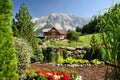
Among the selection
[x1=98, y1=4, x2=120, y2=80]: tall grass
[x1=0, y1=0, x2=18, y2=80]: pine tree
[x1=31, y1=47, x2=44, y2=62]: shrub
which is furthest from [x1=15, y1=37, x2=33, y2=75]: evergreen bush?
[x1=98, y1=4, x2=120, y2=80]: tall grass

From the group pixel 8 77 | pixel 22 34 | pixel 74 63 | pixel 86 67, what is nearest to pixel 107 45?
pixel 8 77

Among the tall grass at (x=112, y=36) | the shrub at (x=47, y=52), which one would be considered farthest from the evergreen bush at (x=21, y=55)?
the tall grass at (x=112, y=36)

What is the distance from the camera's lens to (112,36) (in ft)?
9.73

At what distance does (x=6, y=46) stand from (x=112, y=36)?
9.60 meters

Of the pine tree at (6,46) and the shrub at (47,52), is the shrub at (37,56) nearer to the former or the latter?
the shrub at (47,52)

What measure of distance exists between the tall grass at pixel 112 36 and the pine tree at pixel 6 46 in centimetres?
907

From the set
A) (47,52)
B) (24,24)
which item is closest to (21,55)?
(24,24)

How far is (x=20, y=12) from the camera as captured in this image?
31.5 metres

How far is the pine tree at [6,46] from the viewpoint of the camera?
39.0 feet

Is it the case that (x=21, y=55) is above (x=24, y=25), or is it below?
below

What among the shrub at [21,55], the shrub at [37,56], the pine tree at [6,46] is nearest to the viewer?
the pine tree at [6,46]

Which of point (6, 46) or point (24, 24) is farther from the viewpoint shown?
point (24, 24)

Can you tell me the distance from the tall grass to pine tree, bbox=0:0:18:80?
357 inches

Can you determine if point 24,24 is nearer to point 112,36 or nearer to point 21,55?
point 21,55
